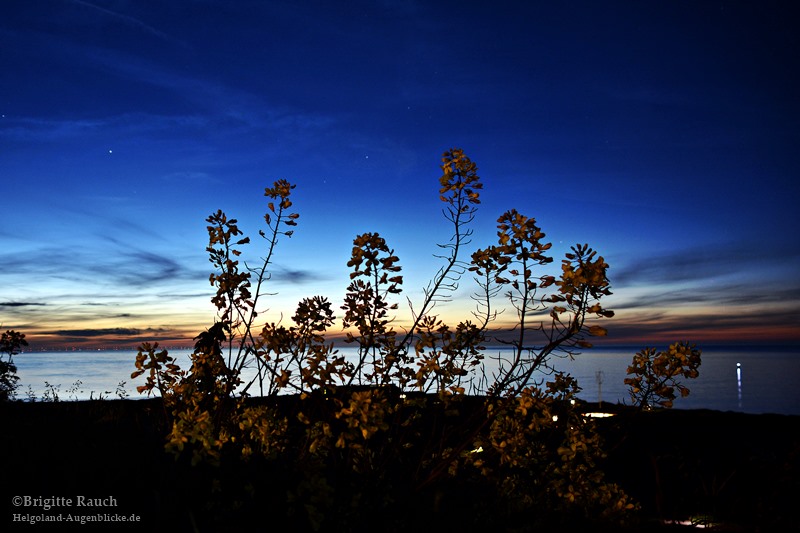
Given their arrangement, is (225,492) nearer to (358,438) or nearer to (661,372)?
(358,438)

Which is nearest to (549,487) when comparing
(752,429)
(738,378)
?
(752,429)

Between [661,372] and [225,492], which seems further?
[661,372]

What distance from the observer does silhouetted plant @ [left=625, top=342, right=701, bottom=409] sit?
5.38m

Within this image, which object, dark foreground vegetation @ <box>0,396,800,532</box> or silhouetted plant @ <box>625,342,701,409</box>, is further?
silhouetted plant @ <box>625,342,701,409</box>

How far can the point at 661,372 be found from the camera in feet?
18.0

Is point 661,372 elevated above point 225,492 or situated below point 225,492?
above

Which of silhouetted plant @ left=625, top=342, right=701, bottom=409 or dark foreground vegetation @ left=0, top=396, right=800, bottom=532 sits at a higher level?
silhouetted plant @ left=625, top=342, right=701, bottom=409

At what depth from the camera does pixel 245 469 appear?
14.7ft

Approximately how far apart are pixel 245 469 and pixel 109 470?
123 centimetres

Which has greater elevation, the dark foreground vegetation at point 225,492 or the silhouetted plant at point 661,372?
the silhouetted plant at point 661,372

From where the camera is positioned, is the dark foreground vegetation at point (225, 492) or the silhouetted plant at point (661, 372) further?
the silhouetted plant at point (661, 372)

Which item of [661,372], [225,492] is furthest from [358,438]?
[661,372]

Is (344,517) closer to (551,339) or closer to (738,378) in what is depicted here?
(551,339)

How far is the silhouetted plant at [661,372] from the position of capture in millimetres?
5379
